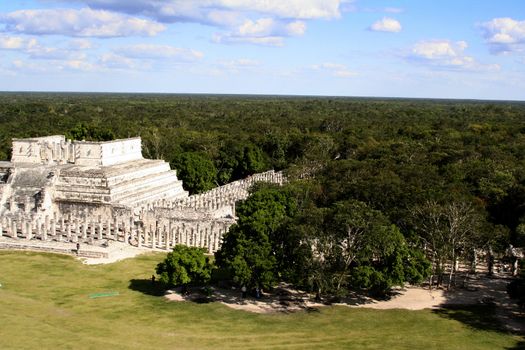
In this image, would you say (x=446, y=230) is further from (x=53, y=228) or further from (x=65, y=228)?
(x=53, y=228)

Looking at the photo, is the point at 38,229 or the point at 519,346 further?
the point at 38,229

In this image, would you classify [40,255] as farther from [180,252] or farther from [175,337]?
[175,337]

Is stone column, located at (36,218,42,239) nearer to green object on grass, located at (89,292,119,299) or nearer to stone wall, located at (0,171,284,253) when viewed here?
stone wall, located at (0,171,284,253)

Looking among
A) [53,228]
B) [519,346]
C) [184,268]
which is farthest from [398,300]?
[53,228]

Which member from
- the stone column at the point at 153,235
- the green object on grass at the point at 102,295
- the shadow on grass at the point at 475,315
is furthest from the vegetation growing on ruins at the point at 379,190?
the stone column at the point at 153,235

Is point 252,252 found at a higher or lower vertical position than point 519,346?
higher

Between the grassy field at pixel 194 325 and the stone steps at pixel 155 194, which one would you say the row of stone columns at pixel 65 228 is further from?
the grassy field at pixel 194 325

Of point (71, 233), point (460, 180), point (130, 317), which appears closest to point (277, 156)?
point (460, 180)
